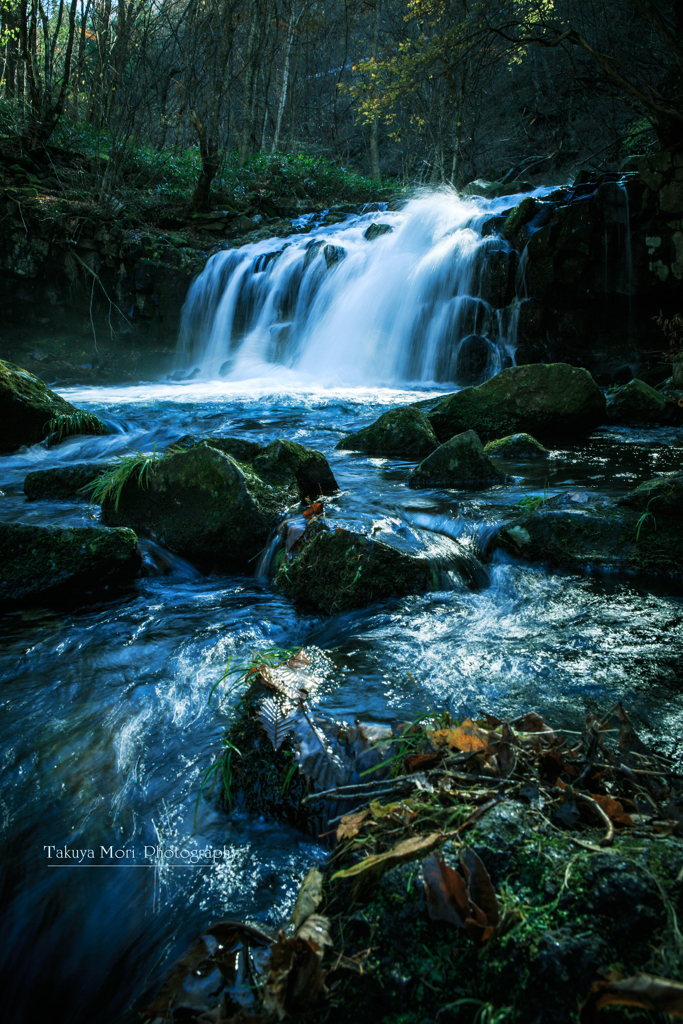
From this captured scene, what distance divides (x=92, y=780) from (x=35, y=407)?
237 inches

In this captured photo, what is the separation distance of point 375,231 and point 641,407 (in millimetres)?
9481

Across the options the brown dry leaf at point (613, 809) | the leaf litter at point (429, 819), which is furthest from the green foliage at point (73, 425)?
the brown dry leaf at point (613, 809)

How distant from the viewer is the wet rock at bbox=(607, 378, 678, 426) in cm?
765

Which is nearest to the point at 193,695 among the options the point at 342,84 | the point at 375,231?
the point at 375,231

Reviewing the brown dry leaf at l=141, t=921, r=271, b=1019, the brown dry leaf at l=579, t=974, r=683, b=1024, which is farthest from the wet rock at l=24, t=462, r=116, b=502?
the brown dry leaf at l=579, t=974, r=683, b=1024

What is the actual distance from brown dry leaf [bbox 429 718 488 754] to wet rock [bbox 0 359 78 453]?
6.63 m

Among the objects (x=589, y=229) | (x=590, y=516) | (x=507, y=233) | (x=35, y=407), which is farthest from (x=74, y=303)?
(x=590, y=516)

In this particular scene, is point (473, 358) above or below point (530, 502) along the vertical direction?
above

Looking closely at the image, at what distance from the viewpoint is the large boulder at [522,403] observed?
7.08 m

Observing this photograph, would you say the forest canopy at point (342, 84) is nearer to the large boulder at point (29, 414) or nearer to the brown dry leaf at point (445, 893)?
the large boulder at point (29, 414)

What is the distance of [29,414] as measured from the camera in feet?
22.9

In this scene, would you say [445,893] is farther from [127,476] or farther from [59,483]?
[59,483]

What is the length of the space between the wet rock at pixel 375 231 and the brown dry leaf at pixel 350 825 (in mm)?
14918

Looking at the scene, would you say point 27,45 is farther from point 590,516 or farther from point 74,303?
point 590,516
